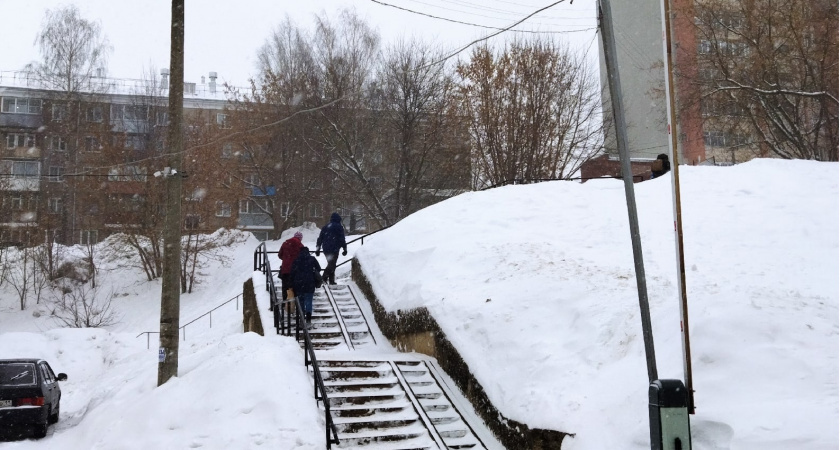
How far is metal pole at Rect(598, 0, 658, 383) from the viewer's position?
19.9 ft

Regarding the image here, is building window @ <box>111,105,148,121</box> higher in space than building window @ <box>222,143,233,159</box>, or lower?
higher

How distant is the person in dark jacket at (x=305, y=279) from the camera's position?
39.6 feet

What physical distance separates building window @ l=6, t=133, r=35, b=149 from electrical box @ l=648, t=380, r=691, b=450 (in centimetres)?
5052

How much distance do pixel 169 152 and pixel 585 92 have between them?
23.9 metres

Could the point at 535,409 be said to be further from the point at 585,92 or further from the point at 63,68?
the point at 63,68

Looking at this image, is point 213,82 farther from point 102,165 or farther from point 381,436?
point 381,436

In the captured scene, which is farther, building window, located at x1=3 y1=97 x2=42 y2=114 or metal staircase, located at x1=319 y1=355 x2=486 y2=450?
building window, located at x1=3 y1=97 x2=42 y2=114

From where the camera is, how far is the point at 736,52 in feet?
86.5

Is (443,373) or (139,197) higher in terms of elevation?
(139,197)

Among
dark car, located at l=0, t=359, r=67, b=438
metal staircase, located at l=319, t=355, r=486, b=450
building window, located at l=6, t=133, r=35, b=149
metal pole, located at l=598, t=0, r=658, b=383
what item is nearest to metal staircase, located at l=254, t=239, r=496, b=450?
metal staircase, located at l=319, t=355, r=486, b=450

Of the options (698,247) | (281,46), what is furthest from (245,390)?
(281,46)

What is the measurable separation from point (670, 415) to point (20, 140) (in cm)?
5183

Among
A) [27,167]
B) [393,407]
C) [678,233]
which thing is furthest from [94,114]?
[678,233]

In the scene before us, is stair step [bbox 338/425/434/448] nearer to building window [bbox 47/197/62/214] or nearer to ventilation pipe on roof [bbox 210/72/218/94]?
building window [bbox 47/197/62/214]
